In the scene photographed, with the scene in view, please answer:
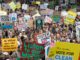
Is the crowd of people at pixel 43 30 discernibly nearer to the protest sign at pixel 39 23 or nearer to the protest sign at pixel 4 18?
the protest sign at pixel 39 23

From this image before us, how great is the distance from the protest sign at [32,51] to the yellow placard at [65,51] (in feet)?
1.89

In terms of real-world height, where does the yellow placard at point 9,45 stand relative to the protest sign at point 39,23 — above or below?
above

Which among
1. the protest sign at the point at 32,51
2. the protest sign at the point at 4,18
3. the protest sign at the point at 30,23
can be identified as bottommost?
the protest sign at the point at 30,23

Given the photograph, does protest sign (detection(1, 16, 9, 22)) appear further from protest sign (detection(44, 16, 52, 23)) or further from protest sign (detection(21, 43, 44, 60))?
protest sign (detection(21, 43, 44, 60))

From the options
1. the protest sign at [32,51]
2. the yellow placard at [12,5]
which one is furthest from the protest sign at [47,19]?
the protest sign at [32,51]

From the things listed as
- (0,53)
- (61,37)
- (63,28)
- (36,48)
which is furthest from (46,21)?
(36,48)

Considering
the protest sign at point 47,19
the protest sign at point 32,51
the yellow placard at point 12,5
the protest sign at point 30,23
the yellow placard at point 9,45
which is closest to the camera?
the protest sign at point 32,51

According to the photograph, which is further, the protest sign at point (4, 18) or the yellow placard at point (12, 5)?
the yellow placard at point (12, 5)

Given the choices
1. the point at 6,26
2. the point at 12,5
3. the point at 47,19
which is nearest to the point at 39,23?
the point at 47,19

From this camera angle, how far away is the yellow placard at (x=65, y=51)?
6.58 metres

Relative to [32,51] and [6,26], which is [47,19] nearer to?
[6,26]

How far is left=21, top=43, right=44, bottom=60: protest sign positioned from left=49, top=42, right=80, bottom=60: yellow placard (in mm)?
→ 576

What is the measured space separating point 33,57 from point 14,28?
9479 millimetres

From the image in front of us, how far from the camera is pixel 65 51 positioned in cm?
671
